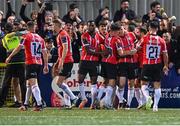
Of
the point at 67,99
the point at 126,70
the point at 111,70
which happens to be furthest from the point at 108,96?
the point at 67,99

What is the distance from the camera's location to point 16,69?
772 inches

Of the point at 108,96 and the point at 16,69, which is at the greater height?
the point at 16,69

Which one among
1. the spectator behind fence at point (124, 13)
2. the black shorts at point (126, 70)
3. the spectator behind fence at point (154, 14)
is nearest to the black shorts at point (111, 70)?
the black shorts at point (126, 70)

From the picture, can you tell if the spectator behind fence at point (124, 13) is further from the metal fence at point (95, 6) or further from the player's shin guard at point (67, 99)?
the player's shin guard at point (67, 99)

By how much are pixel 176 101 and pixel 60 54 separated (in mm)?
3824

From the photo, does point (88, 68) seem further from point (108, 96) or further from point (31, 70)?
point (31, 70)

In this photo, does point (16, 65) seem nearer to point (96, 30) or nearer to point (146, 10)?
point (96, 30)

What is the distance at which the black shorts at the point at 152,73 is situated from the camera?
18953 millimetres

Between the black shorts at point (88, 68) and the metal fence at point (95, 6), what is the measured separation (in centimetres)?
508

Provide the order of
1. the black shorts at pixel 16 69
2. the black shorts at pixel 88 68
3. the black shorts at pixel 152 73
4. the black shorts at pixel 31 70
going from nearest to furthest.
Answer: the black shorts at pixel 31 70 → the black shorts at pixel 152 73 → the black shorts at pixel 16 69 → the black shorts at pixel 88 68

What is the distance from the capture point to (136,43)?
20.1 meters

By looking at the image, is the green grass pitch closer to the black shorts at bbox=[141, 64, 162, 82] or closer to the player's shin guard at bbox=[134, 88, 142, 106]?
the black shorts at bbox=[141, 64, 162, 82]

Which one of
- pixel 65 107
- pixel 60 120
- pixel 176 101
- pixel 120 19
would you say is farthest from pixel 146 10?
pixel 60 120

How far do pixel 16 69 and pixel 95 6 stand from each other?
599 centimetres
